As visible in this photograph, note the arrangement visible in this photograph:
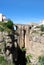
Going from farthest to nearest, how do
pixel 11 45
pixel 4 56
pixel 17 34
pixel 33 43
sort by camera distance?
pixel 17 34, pixel 33 43, pixel 11 45, pixel 4 56

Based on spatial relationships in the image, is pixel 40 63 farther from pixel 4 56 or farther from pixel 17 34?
pixel 17 34

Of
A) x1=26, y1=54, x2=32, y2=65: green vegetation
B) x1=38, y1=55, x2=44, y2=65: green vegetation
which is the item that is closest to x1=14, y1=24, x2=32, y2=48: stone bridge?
x1=26, y1=54, x2=32, y2=65: green vegetation

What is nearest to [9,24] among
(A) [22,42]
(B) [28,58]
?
(A) [22,42]

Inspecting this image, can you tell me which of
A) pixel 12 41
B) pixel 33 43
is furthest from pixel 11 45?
pixel 33 43

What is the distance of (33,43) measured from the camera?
104 feet

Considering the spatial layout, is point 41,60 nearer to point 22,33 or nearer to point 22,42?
point 22,42

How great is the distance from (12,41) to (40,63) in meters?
5.46

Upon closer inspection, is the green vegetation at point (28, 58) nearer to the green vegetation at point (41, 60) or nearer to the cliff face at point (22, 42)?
the cliff face at point (22, 42)

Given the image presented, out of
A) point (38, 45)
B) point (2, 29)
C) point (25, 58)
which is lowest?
point (25, 58)

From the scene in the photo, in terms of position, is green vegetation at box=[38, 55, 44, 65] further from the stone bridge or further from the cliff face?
the stone bridge

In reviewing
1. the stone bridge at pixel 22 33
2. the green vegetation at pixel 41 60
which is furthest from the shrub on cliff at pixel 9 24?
the green vegetation at pixel 41 60

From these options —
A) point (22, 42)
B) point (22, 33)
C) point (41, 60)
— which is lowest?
point (41, 60)

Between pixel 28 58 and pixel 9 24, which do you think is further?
pixel 9 24

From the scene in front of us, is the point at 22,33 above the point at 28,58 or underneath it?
above
